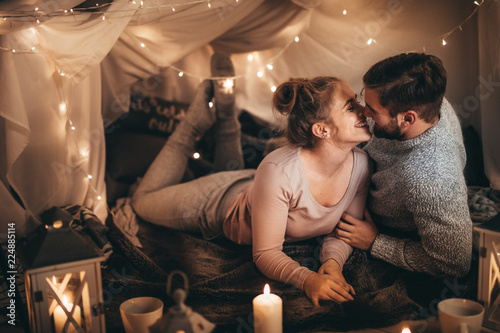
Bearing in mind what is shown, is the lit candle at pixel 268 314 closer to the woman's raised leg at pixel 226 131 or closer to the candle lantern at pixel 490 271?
the candle lantern at pixel 490 271

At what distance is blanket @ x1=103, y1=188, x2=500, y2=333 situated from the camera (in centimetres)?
144

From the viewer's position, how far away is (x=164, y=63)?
239 cm

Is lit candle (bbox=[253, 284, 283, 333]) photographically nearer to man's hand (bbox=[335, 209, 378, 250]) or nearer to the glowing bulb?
man's hand (bbox=[335, 209, 378, 250])

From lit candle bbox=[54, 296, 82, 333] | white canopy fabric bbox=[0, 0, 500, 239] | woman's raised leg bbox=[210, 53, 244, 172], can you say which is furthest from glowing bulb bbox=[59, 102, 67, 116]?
lit candle bbox=[54, 296, 82, 333]

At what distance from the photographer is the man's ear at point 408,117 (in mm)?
1521

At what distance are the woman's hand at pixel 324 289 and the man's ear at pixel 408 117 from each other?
57 cm

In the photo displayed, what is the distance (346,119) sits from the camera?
1.60 m

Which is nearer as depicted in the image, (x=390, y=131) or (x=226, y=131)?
(x=390, y=131)

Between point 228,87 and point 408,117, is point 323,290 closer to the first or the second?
point 408,117

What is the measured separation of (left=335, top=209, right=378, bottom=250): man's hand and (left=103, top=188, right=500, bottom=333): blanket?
0.04 m

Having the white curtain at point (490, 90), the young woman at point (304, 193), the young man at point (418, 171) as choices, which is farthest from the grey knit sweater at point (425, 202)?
the white curtain at point (490, 90)

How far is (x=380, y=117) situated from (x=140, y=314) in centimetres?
97

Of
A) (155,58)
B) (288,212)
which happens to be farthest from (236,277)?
(155,58)

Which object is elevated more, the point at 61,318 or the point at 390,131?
the point at 390,131
